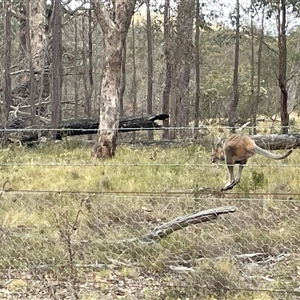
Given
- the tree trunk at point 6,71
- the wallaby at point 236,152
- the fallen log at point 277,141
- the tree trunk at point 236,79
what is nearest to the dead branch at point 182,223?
the wallaby at point 236,152

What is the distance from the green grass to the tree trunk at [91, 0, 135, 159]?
11.0 ft

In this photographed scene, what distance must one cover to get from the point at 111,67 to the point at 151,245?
665 centimetres

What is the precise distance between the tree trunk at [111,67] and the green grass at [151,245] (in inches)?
132

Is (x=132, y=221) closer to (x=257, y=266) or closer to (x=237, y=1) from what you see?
(x=257, y=266)

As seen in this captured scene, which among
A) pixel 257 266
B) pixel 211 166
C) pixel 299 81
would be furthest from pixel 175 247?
pixel 299 81

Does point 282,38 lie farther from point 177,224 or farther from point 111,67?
point 177,224

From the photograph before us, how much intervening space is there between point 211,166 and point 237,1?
44.1 ft

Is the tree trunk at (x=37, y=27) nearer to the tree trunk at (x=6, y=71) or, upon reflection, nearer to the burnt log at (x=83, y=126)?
the tree trunk at (x=6, y=71)

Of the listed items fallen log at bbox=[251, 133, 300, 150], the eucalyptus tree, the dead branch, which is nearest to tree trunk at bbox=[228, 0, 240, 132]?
the eucalyptus tree

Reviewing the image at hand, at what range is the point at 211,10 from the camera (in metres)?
21.2

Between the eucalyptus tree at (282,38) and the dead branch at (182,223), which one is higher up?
the eucalyptus tree at (282,38)

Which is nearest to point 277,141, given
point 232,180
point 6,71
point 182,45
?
point 232,180

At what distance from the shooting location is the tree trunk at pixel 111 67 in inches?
440

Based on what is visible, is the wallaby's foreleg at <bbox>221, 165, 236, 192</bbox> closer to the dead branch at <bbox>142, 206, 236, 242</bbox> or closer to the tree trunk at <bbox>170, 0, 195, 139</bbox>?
the dead branch at <bbox>142, 206, 236, 242</bbox>
